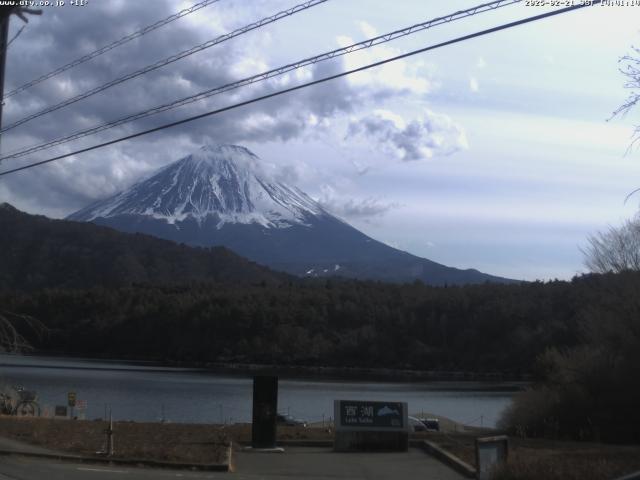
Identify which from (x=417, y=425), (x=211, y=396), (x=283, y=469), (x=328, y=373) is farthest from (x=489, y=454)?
(x=328, y=373)

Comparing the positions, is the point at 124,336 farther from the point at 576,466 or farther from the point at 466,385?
the point at 576,466

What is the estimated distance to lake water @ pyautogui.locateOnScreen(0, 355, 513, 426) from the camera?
51438 millimetres


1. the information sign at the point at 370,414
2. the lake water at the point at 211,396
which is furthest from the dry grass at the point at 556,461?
the lake water at the point at 211,396

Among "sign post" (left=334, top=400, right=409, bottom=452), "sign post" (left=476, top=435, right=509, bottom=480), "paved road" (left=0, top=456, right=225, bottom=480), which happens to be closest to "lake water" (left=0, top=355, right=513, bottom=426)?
"sign post" (left=334, top=400, right=409, bottom=452)

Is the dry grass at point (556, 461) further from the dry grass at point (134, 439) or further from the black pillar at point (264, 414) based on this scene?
the dry grass at point (134, 439)

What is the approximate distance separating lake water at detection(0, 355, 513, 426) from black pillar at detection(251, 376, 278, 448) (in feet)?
77.9

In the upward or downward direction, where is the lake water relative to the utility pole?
downward

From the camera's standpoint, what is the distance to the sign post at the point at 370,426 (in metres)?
21.0

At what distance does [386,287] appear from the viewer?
518ft

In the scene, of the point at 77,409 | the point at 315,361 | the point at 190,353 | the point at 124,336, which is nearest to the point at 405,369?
the point at 315,361

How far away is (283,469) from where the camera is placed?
17.9m

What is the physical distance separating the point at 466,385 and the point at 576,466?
8365 centimetres

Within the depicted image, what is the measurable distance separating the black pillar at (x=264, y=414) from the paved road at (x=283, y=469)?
56 cm

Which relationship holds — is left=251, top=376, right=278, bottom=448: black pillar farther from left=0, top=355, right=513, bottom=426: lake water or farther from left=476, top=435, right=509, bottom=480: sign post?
left=0, top=355, right=513, bottom=426: lake water
